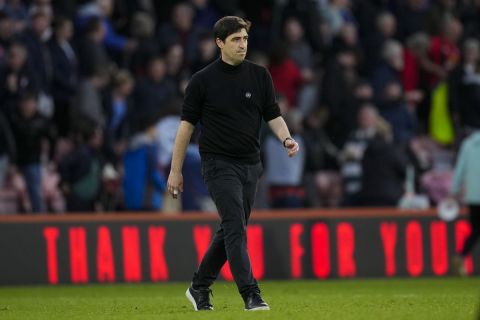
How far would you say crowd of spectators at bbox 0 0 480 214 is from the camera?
17828 millimetres

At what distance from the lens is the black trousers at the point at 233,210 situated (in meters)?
A: 9.72

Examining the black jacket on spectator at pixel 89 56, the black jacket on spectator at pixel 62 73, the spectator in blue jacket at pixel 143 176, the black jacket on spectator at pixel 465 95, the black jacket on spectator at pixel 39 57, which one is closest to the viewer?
the spectator in blue jacket at pixel 143 176

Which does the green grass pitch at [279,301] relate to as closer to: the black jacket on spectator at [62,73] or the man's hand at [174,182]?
the man's hand at [174,182]

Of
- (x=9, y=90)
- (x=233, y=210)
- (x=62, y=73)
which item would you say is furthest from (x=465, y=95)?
(x=233, y=210)

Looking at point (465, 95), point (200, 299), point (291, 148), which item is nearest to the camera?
point (291, 148)

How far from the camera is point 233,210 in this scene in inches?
385

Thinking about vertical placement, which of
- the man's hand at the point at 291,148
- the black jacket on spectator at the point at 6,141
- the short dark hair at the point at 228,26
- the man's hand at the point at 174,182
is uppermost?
the short dark hair at the point at 228,26

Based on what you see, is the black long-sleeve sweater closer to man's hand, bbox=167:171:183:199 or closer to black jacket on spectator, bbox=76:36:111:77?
man's hand, bbox=167:171:183:199

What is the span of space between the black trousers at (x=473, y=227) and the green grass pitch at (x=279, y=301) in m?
0.46

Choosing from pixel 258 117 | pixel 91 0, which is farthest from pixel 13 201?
pixel 258 117

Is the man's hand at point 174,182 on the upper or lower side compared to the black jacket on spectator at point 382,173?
upper

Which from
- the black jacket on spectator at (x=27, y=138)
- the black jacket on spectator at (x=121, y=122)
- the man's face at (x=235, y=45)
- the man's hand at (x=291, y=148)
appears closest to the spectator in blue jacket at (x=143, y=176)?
the black jacket on spectator at (x=121, y=122)

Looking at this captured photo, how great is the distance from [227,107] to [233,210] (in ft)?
2.66

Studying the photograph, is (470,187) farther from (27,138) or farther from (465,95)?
(27,138)
